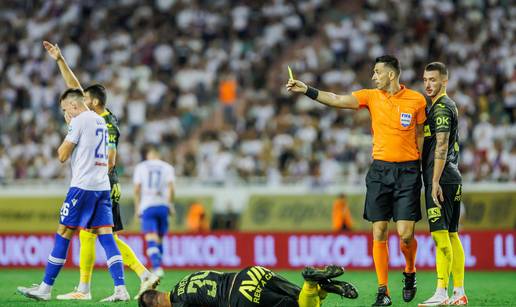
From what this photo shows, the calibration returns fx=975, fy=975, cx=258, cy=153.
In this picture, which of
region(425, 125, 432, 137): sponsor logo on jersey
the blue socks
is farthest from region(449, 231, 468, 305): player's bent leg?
the blue socks

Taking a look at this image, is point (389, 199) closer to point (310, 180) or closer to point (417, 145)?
point (417, 145)

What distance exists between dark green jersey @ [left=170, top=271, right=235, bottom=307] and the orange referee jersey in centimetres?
260

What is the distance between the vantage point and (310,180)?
22.9 meters

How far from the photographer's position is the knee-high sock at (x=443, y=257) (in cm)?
1060

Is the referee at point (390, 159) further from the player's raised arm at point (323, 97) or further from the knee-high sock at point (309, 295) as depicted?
the knee-high sock at point (309, 295)

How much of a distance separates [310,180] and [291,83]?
12622 mm

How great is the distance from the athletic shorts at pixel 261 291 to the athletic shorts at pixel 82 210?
9.38 ft

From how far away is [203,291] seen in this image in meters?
9.02

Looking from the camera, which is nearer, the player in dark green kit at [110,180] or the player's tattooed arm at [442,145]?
the player's tattooed arm at [442,145]

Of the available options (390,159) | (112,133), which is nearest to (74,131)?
(112,133)

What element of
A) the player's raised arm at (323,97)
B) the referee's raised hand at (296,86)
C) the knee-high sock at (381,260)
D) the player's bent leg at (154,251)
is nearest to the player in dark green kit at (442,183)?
the knee-high sock at (381,260)

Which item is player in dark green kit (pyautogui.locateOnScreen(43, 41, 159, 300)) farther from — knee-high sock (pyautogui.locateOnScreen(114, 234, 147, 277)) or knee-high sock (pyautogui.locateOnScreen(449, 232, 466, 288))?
knee-high sock (pyautogui.locateOnScreen(449, 232, 466, 288))

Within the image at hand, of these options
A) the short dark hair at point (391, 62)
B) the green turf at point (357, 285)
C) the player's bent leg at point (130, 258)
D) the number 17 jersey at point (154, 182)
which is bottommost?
the green turf at point (357, 285)

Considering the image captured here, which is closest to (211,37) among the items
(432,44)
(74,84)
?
(432,44)
